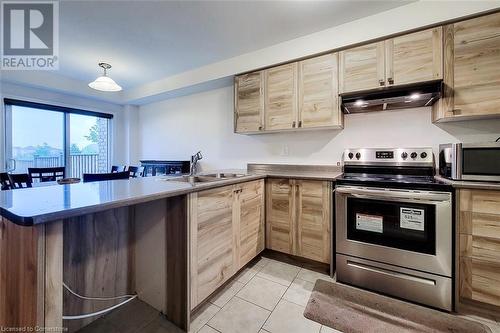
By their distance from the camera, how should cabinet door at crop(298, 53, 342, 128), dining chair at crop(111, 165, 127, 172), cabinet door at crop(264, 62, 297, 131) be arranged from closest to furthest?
1. cabinet door at crop(298, 53, 342, 128)
2. cabinet door at crop(264, 62, 297, 131)
3. dining chair at crop(111, 165, 127, 172)

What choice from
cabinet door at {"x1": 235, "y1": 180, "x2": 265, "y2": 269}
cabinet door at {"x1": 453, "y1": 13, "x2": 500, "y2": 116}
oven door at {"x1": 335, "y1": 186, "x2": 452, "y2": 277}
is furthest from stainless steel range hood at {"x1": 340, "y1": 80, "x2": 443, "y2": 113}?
cabinet door at {"x1": 235, "y1": 180, "x2": 265, "y2": 269}

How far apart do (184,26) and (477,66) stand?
2.59 m

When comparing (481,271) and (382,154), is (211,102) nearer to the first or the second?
(382,154)

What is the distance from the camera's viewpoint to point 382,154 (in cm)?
220

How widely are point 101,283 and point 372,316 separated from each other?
1895mm

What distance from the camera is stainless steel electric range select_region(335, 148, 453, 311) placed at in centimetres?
156

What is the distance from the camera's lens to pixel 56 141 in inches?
149

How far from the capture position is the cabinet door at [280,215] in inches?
86.7

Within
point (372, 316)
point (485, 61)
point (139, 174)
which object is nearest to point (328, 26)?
point (485, 61)

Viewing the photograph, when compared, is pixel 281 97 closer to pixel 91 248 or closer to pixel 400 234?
pixel 400 234

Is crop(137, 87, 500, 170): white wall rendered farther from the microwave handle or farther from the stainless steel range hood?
the microwave handle

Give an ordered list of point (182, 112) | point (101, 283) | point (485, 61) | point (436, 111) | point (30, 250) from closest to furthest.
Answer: point (30, 250), point (101, 283), point (485, 61), point (436, 111), point (182, 112)

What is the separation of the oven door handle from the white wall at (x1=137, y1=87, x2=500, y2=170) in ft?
2.41

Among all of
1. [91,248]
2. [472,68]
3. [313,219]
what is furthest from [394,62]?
[91,248]
